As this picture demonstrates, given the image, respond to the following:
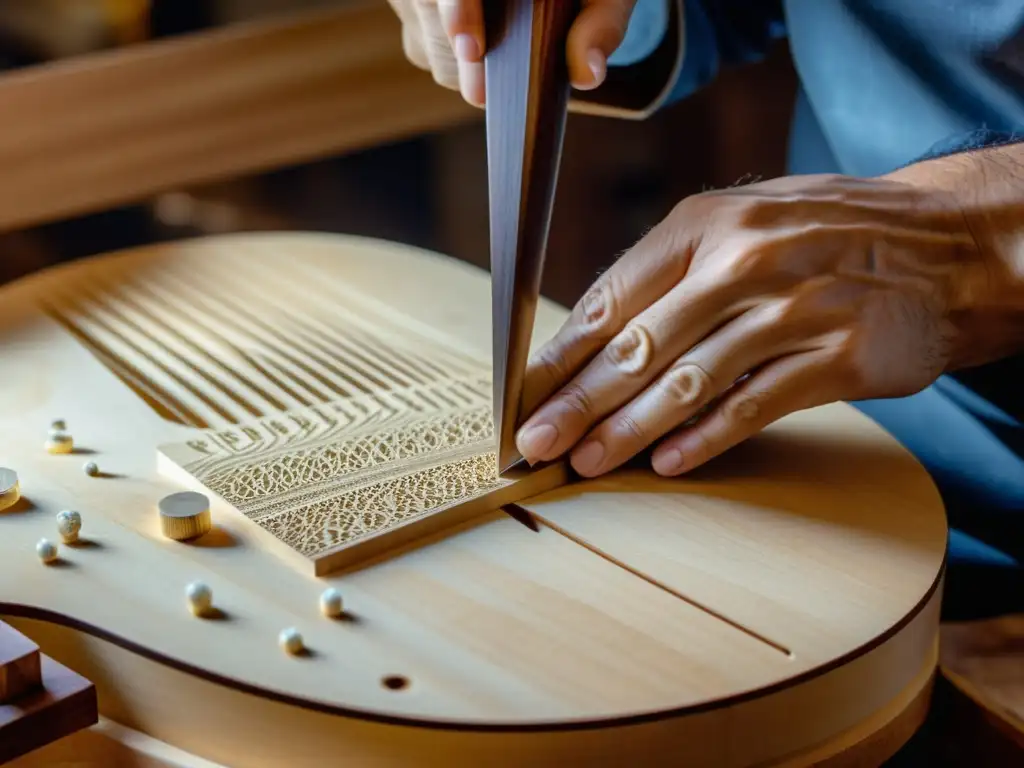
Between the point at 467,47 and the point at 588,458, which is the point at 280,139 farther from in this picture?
the point at 588,458

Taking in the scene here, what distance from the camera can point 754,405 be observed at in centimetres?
108

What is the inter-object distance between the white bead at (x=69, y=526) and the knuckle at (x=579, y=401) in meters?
0.41

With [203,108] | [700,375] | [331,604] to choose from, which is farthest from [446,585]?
[203,108]

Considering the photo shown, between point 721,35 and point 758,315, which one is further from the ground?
point 721,35

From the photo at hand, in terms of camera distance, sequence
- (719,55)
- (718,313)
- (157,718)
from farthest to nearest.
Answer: (719,55), (718,313), (157,718)

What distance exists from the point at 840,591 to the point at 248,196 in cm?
227

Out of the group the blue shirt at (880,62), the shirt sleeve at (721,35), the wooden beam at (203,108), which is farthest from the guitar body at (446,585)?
the wooden beam at (203,108)

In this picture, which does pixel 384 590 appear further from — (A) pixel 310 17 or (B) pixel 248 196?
(B) pixel 248 196

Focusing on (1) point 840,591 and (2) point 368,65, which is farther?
(2) point 368,65

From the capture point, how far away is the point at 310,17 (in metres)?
2.24

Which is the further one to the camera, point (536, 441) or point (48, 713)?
point (536, 441)

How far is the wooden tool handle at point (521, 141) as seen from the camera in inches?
38.8

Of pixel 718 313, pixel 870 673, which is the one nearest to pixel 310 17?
pixel 718 313

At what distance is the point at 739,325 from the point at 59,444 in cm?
61
